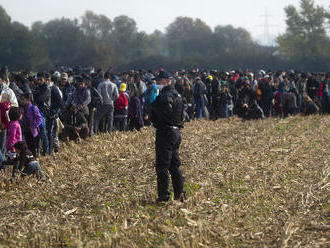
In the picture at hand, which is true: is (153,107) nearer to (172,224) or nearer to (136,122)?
(172,224)

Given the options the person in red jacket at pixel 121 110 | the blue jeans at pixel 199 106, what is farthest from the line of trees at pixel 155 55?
the person in red jacket at pixel 121 110

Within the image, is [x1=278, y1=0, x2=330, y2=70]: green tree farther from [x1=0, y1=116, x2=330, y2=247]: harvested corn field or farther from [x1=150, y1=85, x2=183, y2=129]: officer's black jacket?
[x1=150, y1=85, x2=183, y2=129]: officer's black jacket

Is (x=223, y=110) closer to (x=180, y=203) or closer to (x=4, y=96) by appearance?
(x=4, y=96)

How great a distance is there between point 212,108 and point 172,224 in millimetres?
14473

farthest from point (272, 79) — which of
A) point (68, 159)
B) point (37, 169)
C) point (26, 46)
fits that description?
point (26, 46)

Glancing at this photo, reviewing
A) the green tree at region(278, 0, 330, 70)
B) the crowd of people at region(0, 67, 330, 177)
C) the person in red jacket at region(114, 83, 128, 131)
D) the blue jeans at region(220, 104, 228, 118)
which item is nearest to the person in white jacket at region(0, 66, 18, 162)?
the crowd of people at region(0, 67, 330, 177)

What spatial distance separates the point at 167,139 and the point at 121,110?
832cm

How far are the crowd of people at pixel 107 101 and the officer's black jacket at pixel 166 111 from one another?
0.94 ft

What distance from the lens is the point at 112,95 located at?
52.9 ft

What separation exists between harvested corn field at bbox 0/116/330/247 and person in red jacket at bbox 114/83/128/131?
1913 millimetres

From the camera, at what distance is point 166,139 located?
8625 mm

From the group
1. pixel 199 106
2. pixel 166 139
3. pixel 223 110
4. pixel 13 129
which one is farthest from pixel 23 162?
pixel 223 110

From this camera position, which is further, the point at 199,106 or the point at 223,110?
the point at 223,110

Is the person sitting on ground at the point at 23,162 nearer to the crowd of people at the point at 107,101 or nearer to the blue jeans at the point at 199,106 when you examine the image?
the crowd of people at the point at 107,101
